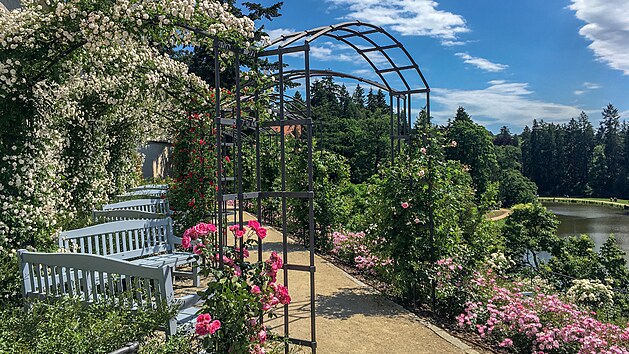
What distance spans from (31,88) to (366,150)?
113 ft

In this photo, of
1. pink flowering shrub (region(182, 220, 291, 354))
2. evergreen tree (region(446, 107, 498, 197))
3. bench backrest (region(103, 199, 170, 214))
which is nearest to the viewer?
pink flowering shrub (region(182, 220, 291, 354))

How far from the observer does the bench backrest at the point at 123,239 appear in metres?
4.61

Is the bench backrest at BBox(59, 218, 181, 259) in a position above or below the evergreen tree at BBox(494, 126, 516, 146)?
below

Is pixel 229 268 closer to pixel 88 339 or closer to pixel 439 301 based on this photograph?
pixel 88 339

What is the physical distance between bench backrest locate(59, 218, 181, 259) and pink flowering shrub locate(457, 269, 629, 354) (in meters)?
3.41

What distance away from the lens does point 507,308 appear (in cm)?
465

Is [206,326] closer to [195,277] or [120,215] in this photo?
[195,277]

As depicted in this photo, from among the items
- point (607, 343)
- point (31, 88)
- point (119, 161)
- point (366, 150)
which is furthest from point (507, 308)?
point (366, 150)

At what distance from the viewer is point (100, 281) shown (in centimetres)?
339

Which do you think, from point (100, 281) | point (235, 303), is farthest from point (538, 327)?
point (100, 281)

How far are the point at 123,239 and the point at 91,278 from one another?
1.57 meters

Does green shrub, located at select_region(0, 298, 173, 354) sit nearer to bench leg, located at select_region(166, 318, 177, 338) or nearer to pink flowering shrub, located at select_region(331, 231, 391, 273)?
bench leg, located at select_region(166, 318, 177, 338)

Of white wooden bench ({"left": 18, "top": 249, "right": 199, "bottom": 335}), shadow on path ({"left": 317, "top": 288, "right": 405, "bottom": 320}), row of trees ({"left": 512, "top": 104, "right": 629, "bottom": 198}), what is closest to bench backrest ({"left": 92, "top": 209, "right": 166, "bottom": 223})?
white wooden bench ({"left": 18, "top": 249, "right": 199, "bottom": 335})

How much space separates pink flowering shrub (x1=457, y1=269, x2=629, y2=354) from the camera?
4094 mm
